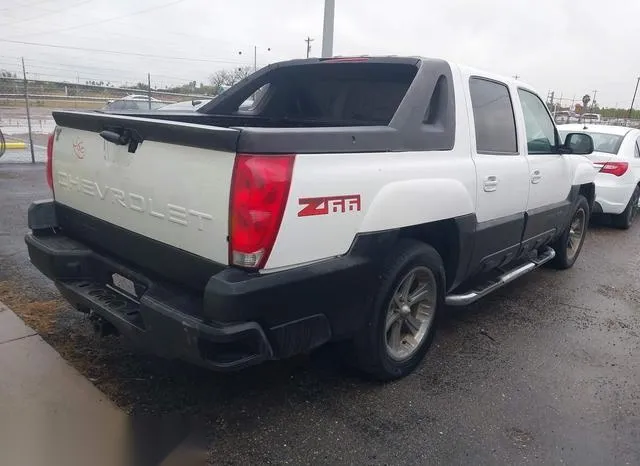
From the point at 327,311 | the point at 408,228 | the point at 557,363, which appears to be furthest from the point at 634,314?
the point at 327,311

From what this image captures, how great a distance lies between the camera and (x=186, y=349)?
2420 millimetres

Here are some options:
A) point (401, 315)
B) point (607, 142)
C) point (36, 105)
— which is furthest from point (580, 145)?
point (36, 105)

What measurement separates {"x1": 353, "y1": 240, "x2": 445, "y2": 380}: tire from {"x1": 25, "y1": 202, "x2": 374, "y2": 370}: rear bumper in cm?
18

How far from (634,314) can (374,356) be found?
10.3 feet

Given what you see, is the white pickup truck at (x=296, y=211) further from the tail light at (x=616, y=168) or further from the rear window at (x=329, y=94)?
the tail light at (x=616, y=168)

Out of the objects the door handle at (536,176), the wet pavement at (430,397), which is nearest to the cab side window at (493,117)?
the door handle at (536,176)

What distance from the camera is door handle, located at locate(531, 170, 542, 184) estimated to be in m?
4.47

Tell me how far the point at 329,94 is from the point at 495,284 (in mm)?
1984

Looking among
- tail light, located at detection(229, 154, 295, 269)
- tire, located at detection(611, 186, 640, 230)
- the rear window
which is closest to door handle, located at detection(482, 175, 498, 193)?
the rear window

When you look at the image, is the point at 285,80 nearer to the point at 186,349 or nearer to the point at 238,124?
the point at 238,124

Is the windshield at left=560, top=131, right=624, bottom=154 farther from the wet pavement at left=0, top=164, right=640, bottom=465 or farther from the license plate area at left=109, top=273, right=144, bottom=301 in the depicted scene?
the license plate area at left=109, top=273, right=144, bottom=301

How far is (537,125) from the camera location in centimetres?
483

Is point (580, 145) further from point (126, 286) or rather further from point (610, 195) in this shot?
point (126, 286)

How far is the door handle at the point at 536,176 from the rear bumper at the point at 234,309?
7.62 ft
